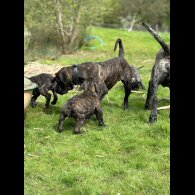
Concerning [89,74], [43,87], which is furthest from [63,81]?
[43,87]

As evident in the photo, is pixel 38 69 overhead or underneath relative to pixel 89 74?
underneath

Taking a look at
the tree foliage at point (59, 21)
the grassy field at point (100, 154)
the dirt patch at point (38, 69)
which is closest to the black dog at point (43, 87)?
the grassy field at point (100, 154)

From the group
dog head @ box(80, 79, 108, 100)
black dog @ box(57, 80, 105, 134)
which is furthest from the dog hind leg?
dog head @ box(80, 79, 108, 100)

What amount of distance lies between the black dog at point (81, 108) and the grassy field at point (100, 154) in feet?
0.69

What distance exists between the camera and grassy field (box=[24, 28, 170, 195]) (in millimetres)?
5379

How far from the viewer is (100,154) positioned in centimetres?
667

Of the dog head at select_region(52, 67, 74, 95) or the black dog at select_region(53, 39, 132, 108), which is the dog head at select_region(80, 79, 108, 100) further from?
the dog head at select_region(52, 67, 74, 95)

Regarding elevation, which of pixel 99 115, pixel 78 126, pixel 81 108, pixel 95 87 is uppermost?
pixel 95 87

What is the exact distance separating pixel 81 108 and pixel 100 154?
4.05 ft

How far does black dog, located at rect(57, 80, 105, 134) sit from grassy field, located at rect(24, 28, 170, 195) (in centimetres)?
21

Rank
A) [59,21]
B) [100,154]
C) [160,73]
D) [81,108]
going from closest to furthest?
[100,154] < [81,108] < [160,73] < [59,21]

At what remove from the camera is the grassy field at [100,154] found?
17.6 feet

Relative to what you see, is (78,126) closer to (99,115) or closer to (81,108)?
(81,108)
